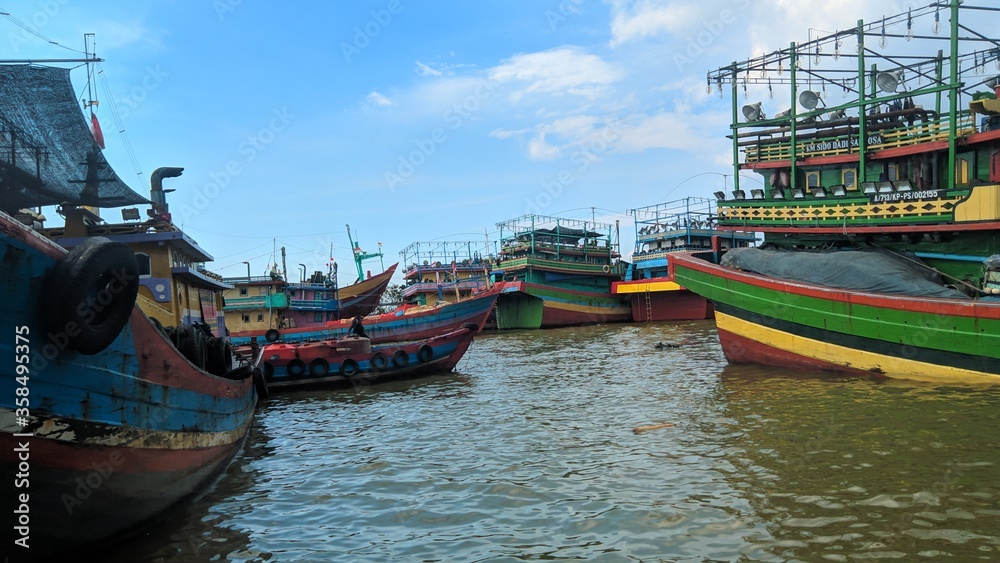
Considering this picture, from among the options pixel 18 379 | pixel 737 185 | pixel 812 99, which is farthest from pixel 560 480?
pixel 812 99

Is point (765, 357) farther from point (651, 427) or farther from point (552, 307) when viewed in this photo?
point (552, 307)

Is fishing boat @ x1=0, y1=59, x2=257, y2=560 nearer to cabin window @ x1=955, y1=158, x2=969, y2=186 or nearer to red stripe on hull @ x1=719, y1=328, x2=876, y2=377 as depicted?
red stripe on hull @ x1=719, y1=328, x2=876, y2=377

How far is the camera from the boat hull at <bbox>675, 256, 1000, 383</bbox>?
431 inches

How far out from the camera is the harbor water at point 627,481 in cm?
567

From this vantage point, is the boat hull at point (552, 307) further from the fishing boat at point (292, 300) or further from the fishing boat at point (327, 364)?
the fishing boat at point (327, 364)

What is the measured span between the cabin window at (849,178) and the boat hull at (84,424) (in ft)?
54.4

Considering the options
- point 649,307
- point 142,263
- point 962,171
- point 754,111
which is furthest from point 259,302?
point 962,171

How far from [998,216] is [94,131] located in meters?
21.8

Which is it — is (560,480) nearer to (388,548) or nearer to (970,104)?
(388,548)

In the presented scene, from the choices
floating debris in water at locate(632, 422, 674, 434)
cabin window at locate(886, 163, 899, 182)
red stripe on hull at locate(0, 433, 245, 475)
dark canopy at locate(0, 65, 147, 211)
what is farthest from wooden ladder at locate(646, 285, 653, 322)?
red stripe on hull at locate(0, 433, 245, 475)

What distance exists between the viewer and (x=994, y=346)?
10.6 m

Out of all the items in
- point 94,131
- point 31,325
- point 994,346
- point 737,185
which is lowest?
point 994,346

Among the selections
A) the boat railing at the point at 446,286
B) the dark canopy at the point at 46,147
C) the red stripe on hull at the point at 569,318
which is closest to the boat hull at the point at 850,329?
the dark canopy at the point at 46,147

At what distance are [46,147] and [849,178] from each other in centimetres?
2075
